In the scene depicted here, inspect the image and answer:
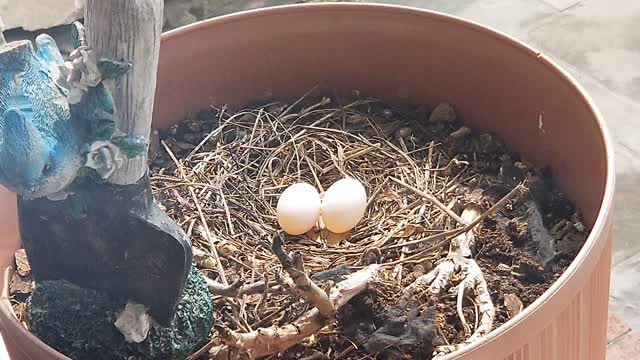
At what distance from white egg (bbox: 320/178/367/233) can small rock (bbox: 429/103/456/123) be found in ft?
0.61

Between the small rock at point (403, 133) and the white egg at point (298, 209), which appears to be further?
the small rock at point (403, 133)

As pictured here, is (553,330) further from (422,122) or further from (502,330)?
(422,122)

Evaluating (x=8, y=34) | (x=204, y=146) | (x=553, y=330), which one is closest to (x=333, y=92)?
(x=204, y=146)

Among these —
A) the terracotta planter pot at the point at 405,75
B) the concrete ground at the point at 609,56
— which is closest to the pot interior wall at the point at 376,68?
the terracotta planter pot at the point at 405,75

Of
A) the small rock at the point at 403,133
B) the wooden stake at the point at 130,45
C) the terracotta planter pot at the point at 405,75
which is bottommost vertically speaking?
the small rock at the point at 403,133

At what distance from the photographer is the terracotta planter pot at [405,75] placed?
83 centimetres

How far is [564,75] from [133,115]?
1.49ft

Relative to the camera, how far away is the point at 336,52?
1.05 m

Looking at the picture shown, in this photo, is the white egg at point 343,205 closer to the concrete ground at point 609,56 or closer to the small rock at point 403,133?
the small rock at point 403,133

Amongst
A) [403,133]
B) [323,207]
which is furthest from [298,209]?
[403,133]

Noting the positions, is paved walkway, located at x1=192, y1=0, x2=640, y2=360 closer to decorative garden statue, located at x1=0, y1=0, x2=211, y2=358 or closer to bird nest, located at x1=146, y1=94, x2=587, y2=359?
bird nest, located at x1=146, y1=94, x2=587, y2=359

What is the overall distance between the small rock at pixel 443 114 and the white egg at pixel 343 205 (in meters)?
0.19

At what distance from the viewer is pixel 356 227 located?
0.90 m

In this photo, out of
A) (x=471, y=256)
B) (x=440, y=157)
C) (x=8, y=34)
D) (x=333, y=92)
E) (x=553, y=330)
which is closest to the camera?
(x=553, y=330)
